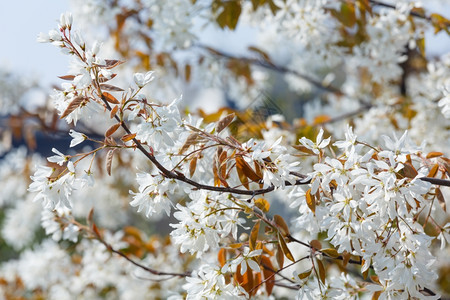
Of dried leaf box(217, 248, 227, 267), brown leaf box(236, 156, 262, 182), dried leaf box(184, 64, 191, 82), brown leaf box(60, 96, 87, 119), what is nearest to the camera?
brown leaf box(60, 96, 87, 119)

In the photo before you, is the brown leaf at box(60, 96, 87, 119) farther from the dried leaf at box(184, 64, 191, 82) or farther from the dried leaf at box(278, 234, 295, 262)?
the dried leaf at box(184, 64, 191, 82)

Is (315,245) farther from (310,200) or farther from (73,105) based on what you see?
(73,105)

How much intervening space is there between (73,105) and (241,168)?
293mm

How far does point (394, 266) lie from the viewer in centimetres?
78

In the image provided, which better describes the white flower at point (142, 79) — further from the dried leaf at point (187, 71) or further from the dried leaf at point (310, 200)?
the dried leaf at point (187, 71)

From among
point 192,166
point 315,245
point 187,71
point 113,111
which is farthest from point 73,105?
point 187,71

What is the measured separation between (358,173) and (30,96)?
3021mm

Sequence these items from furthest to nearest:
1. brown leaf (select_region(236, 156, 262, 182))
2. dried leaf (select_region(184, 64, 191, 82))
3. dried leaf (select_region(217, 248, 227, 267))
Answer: dried leaf (select_region(184, 64, 191, 82)) < dried leaf (select_region(217, 248, 227, 267)) < brown leaf (select_region(236, 156, 262, 182))

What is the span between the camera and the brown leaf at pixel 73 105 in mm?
734

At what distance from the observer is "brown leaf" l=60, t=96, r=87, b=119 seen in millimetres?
734

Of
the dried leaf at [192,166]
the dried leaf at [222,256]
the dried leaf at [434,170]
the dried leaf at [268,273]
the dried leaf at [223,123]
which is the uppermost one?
the dried leaf at [223,123]

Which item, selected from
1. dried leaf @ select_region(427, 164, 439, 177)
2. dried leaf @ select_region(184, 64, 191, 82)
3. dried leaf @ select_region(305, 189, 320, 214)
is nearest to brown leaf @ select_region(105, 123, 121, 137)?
dried leaf @ select_region(305, 189, 320, 214)

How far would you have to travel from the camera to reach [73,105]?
0.74 metres

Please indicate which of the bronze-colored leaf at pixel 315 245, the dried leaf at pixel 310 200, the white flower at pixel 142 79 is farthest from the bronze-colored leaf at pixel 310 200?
the white flower at pixel 142 79
